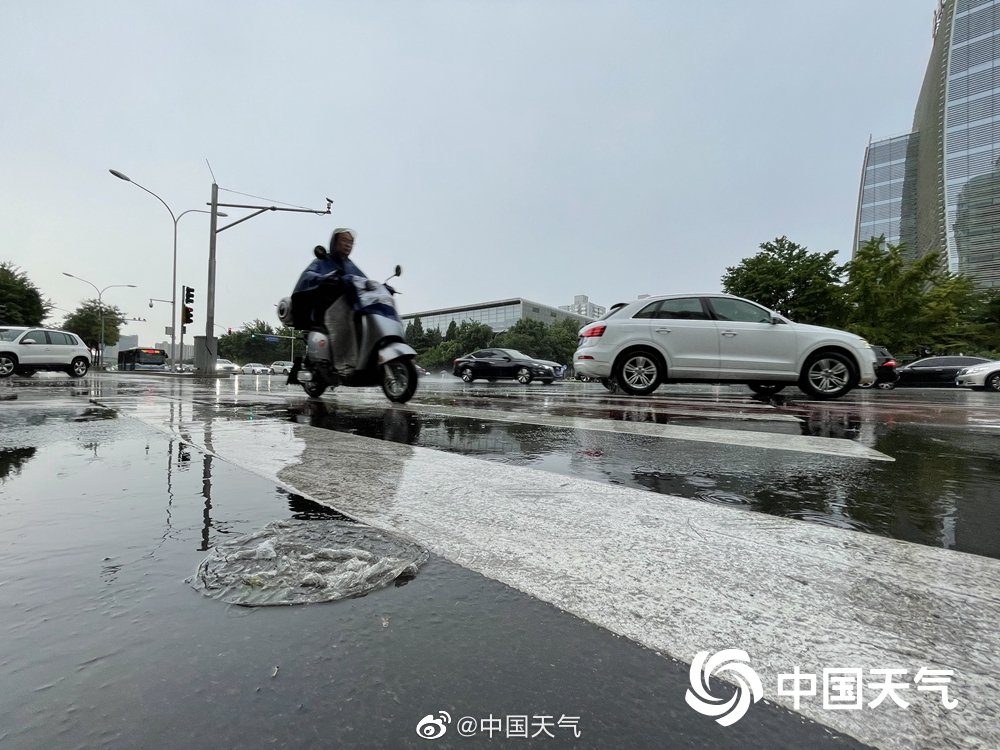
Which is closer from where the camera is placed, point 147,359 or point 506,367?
point 506,367

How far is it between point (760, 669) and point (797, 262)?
3523 centimetres

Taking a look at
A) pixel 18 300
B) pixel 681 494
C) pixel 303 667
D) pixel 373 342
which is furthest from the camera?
pixel 18 300

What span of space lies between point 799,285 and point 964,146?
52449 mm

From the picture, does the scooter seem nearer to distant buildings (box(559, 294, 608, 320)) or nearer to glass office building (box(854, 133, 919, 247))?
glass office building (box(854, 133, 919, 247))

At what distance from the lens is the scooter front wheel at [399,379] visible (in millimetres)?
6348

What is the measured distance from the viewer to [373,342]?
20.2 ft

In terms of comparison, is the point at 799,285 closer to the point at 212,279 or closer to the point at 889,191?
the point at 212,279

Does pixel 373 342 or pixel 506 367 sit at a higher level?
pixel 373 342

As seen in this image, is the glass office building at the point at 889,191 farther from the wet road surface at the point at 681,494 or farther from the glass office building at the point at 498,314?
the wet road surface at the point at 681,494

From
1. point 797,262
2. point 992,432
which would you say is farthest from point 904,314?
point 992,432

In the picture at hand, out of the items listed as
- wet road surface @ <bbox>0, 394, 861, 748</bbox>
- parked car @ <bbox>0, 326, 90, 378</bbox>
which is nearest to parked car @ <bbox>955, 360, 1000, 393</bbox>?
wet road surface @ <bbox>0, 394, 861, 748</bbox>

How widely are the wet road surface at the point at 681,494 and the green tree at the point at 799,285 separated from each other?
94.5 ft

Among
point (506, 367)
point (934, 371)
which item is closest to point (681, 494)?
point (506, 367)

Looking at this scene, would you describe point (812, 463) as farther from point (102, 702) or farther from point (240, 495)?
point (102, 702)
